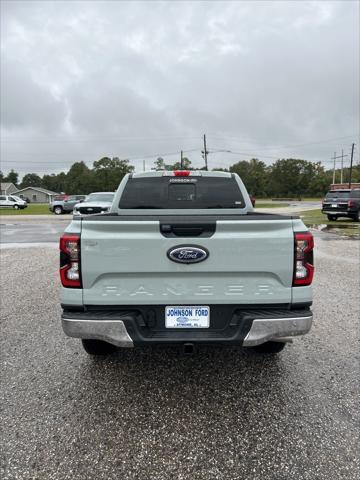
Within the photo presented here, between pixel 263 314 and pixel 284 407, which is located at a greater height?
pixel 263 314

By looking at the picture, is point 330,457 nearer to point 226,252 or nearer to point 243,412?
point 243,412

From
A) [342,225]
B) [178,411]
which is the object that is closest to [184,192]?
[178,411]

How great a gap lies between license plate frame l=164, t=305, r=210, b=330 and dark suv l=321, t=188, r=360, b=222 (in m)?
18.6

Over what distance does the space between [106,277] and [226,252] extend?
0.87 metres

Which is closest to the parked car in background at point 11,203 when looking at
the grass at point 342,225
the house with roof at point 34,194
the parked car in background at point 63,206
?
the parked car in background at point 63,206

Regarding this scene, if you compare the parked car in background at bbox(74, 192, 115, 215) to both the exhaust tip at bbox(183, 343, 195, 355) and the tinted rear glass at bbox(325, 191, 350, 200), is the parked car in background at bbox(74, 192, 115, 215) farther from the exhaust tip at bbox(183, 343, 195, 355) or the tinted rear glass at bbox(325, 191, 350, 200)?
the exhaust tip at bbox(183, 343, 195, 355)

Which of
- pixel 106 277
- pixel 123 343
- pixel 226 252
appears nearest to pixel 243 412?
pixel 123 343

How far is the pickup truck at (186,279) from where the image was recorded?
2408 millimetres

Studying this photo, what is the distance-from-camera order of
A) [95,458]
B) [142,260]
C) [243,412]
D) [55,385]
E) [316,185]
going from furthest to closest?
[316,185], [55,385], [243,412], [142,260], [95,458]

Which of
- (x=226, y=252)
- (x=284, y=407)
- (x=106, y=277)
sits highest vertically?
(x=226, y=252)

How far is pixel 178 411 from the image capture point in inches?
104

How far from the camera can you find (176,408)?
2.68 metres

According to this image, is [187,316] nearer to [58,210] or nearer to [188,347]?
[188,347]

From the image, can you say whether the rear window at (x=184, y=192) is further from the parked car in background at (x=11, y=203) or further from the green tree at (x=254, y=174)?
the green tree at (x=254, y=174)
